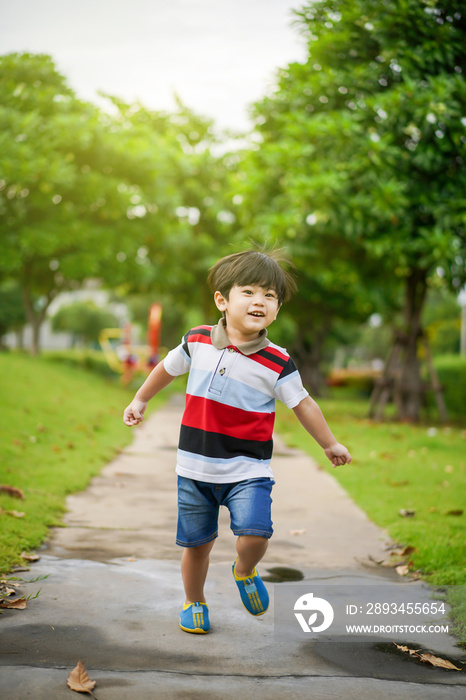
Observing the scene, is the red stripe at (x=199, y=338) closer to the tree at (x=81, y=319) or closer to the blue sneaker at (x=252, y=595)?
the blue sneaker at (x=252, y=595)

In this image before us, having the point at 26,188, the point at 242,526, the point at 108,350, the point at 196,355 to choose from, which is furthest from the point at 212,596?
the point at 108,350

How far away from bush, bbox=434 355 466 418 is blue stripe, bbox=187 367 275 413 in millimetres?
15955

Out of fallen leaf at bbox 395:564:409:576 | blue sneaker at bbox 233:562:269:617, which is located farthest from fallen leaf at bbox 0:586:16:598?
fallen leaf at bbox 395:564:409:576

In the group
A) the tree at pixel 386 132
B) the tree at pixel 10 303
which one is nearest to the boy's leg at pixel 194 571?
the tree at pixel 386 132

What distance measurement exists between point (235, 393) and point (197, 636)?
43.7 inches

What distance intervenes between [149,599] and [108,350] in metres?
20.9

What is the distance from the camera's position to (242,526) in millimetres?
3047

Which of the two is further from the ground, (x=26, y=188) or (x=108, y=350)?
(x=26, y=188)

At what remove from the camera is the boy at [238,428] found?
311cm

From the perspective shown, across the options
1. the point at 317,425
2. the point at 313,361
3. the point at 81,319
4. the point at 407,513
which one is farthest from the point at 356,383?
the point at 317,425

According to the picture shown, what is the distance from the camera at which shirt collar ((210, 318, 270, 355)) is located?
3.20m

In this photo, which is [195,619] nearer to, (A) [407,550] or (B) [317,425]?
(B) [317,425]

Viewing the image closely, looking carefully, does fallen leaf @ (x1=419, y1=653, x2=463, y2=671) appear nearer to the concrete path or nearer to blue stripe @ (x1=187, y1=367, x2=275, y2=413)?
the concrete path

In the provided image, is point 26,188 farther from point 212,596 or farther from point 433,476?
point 212,596
